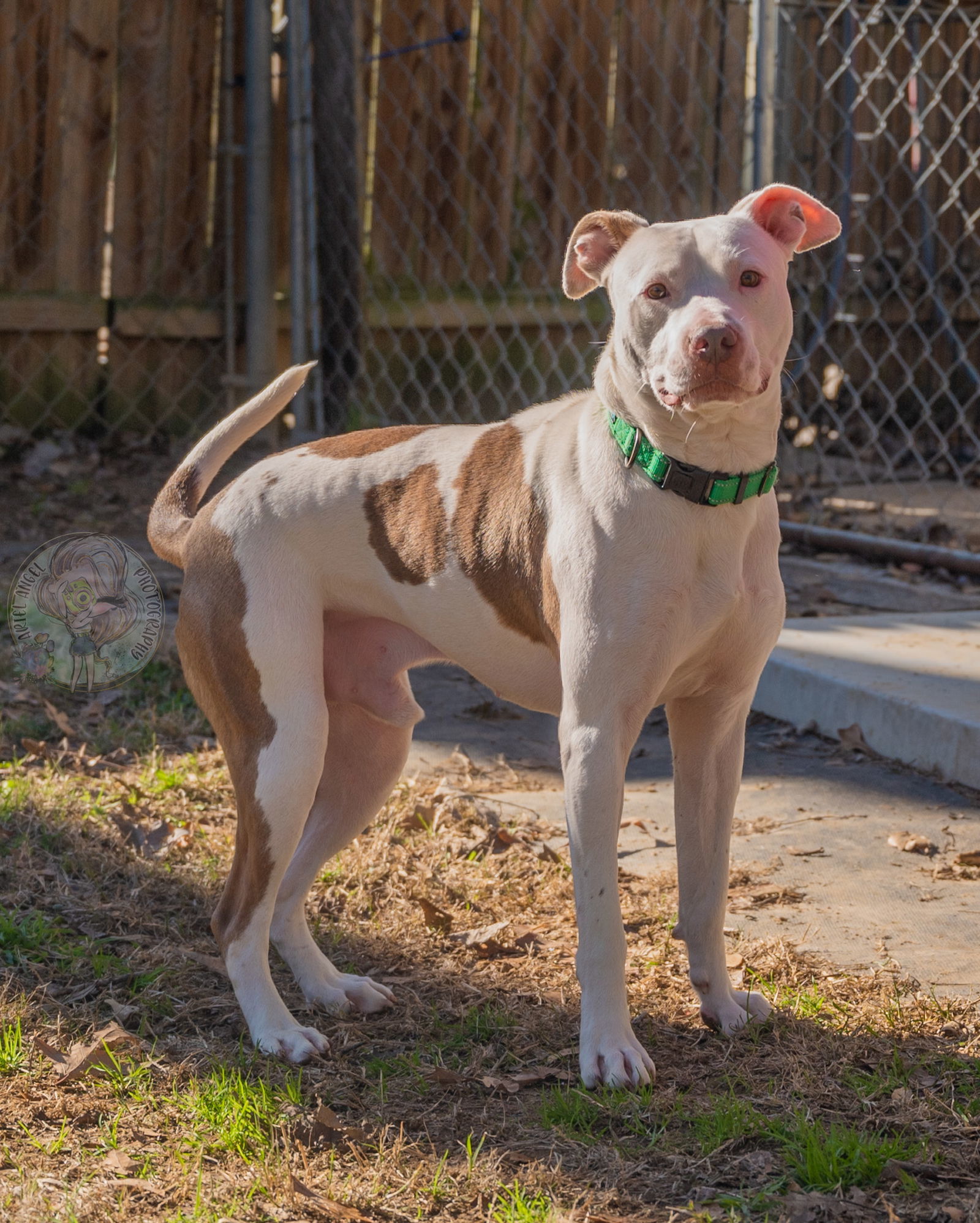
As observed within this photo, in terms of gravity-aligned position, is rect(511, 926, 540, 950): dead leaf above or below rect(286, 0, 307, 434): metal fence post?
below

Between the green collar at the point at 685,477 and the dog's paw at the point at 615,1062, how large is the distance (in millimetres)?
949

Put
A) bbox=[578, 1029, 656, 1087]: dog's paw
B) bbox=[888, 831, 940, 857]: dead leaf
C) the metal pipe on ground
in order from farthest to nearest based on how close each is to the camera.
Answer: the metal pipe on ground, bbox=[888, 831, 940, 857]: dead leaf, bbox=[578, 1029, 656, 1087]: dog's paw

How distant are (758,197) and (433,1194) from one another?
1.76 metres

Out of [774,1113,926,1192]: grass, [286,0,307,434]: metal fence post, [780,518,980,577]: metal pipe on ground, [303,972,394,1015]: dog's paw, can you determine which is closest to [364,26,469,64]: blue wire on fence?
[286,0,307,434]: metal fence post

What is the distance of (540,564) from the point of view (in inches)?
103

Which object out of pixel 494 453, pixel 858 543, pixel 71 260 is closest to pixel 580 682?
pixel 494 453

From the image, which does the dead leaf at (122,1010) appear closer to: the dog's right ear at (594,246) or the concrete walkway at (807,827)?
the concrete walkway at (807,827)

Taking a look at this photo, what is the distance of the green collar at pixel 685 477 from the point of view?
2484mm

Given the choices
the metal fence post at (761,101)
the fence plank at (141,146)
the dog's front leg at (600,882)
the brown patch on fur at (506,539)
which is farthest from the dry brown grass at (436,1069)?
the fence plank at (141,146)

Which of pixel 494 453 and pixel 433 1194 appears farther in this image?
pixel 494 453

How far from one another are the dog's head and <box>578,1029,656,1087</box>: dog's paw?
110cm

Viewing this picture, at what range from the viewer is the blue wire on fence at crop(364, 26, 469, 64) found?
22.9ft

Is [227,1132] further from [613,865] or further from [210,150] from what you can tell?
[210,150]

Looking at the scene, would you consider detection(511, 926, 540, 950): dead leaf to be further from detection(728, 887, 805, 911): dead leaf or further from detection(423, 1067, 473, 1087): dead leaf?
detection(423, 1067, 473, 1087): dead leaf
